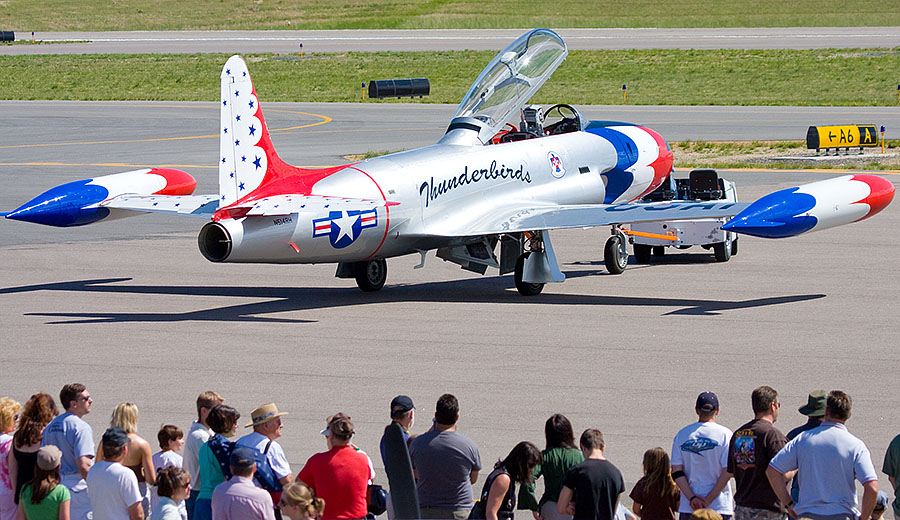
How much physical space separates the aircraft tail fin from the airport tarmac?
7.28 feet

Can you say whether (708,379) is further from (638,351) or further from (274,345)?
(274,345)

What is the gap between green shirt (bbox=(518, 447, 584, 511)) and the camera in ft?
31.2

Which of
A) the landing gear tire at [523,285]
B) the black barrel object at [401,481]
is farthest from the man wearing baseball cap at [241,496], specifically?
the landing gear tire at [523,285]

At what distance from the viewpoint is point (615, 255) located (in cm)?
2442

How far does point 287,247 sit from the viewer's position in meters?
19.3

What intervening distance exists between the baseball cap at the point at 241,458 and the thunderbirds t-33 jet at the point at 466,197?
1014 cm

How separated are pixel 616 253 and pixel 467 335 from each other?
21.8ft

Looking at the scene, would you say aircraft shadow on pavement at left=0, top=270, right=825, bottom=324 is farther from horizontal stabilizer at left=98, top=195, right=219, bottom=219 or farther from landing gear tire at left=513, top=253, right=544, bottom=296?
horizontal stabilizer at left=98, top=195, right=219, bottom=219

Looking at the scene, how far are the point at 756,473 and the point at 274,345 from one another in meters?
9.84

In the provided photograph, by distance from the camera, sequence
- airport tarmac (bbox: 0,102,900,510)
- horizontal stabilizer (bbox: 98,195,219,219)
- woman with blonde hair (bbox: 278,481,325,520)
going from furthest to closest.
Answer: horizontal stabilizer (bbox: 98,195,219,219) < airport tarmac (bbox: 0,102,900,510) < woman with blonde hair (bbox: 278,481,325,520)

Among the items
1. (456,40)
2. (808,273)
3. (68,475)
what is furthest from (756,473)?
(456,40)

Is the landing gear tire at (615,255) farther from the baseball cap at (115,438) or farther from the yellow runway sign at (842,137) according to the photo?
the yellow runway sign at (842,137)

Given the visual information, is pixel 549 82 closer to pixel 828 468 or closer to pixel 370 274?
pixel 370 274

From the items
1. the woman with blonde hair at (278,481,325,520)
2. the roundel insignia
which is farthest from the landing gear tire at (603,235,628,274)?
the woman with blonde hair at (278,481,325,520)
